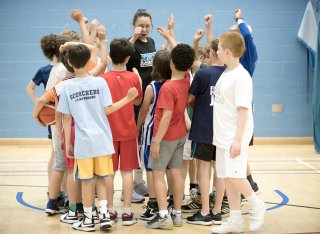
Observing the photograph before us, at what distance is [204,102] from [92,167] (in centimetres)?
104

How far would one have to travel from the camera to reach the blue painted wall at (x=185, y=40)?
8.41m

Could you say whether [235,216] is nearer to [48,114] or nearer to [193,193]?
[193,193]

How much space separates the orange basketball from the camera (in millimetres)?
4793

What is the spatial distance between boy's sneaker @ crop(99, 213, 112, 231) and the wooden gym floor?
4.0 inches

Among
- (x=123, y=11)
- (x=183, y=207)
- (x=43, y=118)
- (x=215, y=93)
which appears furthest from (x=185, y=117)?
(x=123, y=11)

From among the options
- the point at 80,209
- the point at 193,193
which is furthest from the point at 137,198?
the point at 80,209

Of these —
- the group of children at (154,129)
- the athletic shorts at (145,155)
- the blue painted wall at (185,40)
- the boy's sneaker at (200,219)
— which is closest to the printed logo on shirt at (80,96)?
the group of children at (154,129)

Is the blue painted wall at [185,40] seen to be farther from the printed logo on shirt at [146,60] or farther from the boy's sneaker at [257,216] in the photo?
the boy's sneaker at [257,216]

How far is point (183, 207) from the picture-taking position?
516 centimetres

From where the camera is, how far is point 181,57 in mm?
4441

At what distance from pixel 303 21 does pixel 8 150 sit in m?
4.80

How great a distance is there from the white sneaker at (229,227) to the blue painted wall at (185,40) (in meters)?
4.62

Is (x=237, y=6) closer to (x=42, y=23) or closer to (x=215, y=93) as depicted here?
(x=42, y=23)

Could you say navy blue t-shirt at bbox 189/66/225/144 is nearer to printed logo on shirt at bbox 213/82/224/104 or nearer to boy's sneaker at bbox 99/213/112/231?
printed logo on shirt at bbox 213/82/224/104
